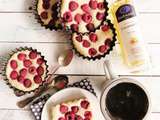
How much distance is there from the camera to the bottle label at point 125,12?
1400 mm

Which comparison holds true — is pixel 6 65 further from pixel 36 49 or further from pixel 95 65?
pixel 95 65

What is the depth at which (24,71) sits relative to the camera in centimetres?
141

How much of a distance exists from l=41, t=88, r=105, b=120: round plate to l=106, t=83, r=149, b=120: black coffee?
93 mm

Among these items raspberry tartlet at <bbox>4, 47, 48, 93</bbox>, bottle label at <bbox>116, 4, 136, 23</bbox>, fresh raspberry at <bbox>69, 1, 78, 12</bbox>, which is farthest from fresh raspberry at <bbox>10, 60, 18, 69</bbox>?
bottle label at <bbox>116, 4, 136, 23</bbox>

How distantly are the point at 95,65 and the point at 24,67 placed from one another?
0.72ft

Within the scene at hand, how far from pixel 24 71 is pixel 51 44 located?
0.41 ft

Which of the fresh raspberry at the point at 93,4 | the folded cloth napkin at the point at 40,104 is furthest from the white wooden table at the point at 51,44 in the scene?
the fresh raspberry at the point at 93,4

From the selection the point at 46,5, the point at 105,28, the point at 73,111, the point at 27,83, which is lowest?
the point at 73,111

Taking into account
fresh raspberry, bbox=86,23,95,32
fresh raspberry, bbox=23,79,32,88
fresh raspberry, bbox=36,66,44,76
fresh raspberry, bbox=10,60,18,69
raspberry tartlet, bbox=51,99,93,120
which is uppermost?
fresh raspberry, bbox=86,23,95,32

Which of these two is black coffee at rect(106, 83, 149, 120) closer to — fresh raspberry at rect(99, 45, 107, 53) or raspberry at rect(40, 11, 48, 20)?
fresh raspberry at rect(99, 45, 107, 53)

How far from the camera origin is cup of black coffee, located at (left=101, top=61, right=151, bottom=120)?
1.32m

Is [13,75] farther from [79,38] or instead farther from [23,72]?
[79,38]

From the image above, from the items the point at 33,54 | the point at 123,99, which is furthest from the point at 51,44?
the point at 123,99

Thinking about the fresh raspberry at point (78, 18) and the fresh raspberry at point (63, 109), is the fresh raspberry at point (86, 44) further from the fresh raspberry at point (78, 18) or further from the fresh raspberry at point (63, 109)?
the fresh raspberry at point (63, 109)
